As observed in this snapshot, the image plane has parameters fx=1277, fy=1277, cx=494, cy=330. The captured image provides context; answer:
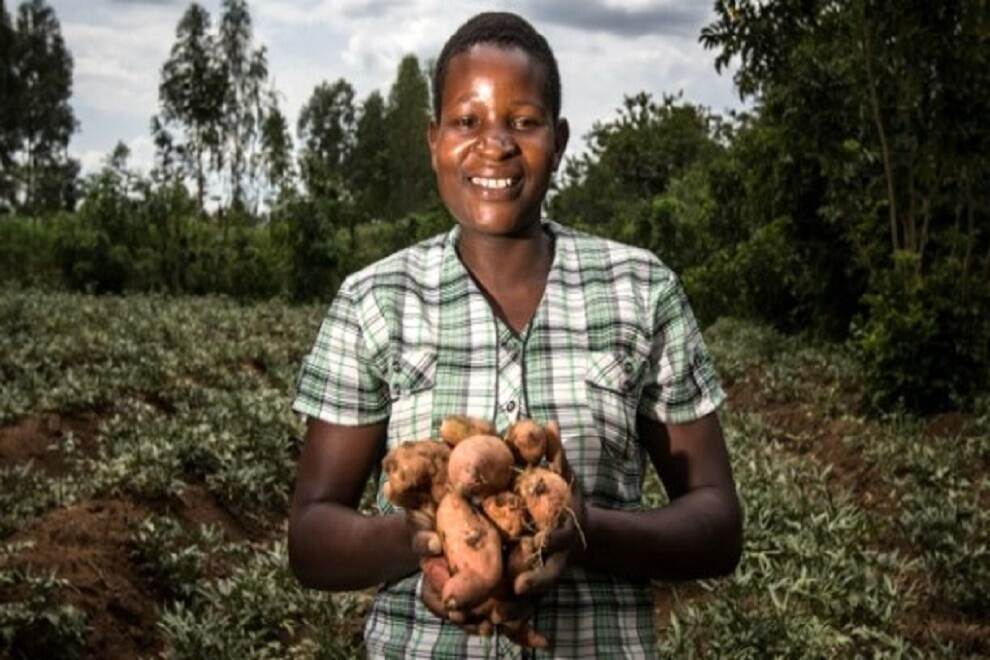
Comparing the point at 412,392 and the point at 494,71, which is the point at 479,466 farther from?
the point at 494,71

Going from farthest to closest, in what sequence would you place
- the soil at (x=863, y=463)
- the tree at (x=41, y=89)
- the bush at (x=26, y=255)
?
the tree at (x=41, y=89) < the bush at (x=26, y=255) < the soil at (x=863, y=463)

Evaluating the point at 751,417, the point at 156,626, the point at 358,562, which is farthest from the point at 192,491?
the point at 358,562

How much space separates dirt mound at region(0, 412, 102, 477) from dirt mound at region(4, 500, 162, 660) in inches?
62.9

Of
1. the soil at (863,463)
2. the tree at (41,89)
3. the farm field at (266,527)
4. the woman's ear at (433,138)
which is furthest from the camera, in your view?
the tree at (41,89)

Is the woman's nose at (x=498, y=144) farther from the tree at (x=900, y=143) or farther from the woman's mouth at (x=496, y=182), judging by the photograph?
the tree at (x=900, y=143)

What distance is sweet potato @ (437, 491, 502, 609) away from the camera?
55.5 inches

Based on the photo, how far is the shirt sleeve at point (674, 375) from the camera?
5.84 ft

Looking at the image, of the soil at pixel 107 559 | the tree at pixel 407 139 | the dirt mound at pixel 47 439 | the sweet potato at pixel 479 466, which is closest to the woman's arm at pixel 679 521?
the sweet potato at pixel 479 466

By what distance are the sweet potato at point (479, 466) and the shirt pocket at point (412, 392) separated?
0.22m

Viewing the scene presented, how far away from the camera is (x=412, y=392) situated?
1.74 meters

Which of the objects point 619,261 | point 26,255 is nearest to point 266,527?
point 619,261

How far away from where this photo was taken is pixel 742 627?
4617 millimetres

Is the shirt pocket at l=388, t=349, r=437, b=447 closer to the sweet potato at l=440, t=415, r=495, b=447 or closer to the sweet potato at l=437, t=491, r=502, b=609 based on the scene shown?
the sweet potato at l=440, t=415, r=495, b=447

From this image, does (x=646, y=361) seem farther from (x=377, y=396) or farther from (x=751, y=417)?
(x=751, y=417)
